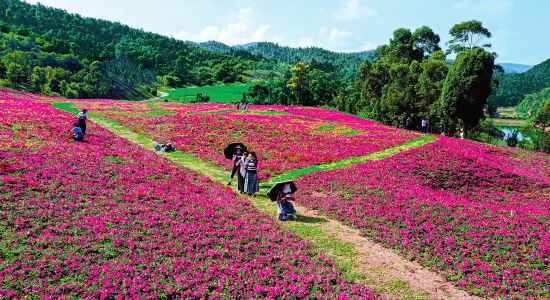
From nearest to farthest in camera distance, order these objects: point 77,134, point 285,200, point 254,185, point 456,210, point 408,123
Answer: point 285,200
point 456,210
point 254,185
point 77,134
point 408,123

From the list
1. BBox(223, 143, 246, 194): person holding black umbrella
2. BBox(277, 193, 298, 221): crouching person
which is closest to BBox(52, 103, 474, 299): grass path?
BBox(277, 193, 298, 221): crouching person

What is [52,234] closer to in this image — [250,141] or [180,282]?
[180,282]

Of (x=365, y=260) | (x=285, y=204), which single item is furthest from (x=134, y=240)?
(x=365, y=260)

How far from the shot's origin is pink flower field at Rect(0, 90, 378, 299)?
11406 millimetres

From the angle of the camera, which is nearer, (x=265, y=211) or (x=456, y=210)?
(x=265, y=211)

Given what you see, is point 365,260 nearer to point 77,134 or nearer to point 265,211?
point 265,211

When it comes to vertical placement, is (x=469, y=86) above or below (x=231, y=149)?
above

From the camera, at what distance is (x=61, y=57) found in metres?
127

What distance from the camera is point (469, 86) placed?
163 ft

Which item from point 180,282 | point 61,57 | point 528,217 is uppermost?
point 61,57

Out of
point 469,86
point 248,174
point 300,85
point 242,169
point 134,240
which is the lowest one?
point 134,240

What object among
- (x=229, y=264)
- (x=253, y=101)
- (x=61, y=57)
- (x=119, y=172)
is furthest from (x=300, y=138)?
(x=61, y=57)

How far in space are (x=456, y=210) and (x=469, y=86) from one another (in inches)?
1434

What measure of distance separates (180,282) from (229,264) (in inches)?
83.1
